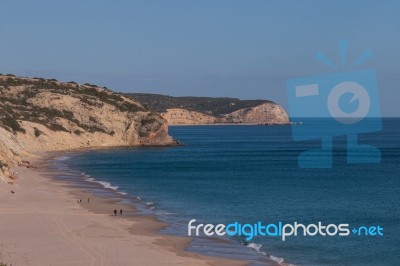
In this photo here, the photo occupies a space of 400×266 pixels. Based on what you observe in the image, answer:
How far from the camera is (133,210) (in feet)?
164

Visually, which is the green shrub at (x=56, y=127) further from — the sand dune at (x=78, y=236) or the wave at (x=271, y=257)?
the wave at (x=271, y=257)

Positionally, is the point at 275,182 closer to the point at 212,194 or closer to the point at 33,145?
the point at 212,194

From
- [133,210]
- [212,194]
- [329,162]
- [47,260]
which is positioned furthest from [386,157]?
[47,260]

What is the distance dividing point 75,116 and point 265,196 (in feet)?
296

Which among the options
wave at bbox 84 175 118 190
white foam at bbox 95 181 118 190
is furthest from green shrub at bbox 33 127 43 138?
white foam at bbox 95 181 118 190

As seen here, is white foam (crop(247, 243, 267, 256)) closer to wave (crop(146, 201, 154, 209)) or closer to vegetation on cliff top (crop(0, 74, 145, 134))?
wave (crop(146, 201, 154, 209))

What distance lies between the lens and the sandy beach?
32031 millimetres

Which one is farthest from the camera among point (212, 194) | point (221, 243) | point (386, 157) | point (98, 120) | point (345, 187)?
point (98, 120)

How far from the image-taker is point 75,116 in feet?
463

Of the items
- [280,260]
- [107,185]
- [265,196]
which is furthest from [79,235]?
[107,185]

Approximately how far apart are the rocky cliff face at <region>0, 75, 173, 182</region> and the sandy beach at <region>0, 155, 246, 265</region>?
232 feet

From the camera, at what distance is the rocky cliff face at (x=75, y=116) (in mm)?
127125

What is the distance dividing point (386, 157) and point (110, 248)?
9214 cm

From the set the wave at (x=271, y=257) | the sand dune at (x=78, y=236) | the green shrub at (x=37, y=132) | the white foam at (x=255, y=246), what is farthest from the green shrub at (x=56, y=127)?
the wave at (x=271, y=257)
